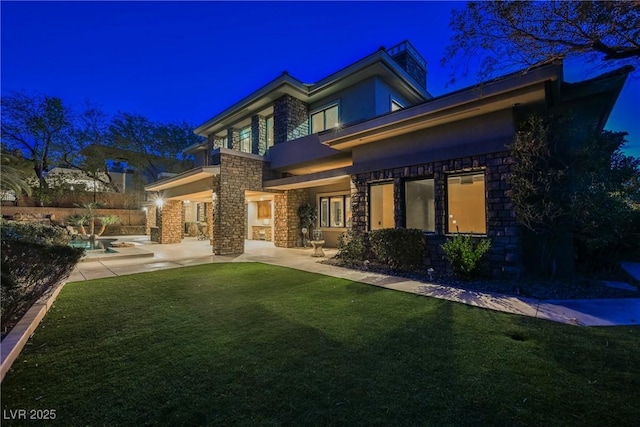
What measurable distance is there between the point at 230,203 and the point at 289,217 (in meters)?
3.36

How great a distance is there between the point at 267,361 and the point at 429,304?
125 inches

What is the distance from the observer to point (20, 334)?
332 cm

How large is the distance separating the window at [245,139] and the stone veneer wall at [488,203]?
10198 millimetres

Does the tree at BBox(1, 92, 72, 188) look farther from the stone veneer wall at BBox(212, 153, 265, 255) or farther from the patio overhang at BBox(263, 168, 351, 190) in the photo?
the patio overhang at BBox(263, 168, 351, 190)

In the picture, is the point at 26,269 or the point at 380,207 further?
the point at 380,207

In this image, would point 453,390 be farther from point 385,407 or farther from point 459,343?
point 459,343

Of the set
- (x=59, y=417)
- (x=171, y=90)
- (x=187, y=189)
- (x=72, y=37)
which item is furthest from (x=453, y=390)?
(x=171, y=90)

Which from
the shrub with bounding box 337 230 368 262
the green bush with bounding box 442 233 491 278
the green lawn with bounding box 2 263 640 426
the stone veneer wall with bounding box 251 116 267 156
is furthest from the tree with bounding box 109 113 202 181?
the green bush with bounding box 442 233 491 278

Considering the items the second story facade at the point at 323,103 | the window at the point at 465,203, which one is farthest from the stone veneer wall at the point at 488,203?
the second story facade at the point at 323,103

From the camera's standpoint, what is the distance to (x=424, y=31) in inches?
459

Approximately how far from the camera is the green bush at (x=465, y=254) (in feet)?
21.3

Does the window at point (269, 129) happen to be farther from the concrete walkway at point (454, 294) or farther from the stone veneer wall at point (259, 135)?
the concrete walkway at point (454, 294)

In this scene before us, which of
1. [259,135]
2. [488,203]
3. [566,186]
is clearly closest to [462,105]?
[488,203]

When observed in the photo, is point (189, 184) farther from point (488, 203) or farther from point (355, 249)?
point (488, 203)
